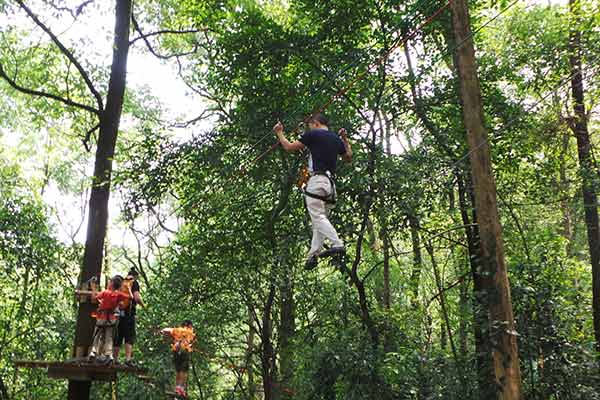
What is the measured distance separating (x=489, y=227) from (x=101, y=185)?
6371 millimetres

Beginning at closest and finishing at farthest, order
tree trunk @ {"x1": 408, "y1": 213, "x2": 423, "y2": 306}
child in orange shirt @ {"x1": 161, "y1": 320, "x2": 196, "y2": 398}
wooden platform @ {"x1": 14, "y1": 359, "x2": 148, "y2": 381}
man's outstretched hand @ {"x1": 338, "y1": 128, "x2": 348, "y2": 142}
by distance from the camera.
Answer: man's outstretched hand @ {"x1": 338, "y1": 128, "x2": 348, "y2": 142}
wooden platform @ {"x1": 14, "y1": 359, "x2": 148, "y2": 381}
tree trunk @ {"x1": 408, "y1": 213, "x2": 423, "y2": 306}
child in orange shirt @ {"x1": 161, "y1": 320, "x2": 196, "y2": 398}

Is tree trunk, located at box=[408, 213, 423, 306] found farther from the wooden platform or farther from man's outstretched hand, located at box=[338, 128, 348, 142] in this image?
the wooden platform

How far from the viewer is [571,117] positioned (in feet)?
33.0

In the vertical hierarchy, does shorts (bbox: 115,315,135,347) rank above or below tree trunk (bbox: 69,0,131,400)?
below

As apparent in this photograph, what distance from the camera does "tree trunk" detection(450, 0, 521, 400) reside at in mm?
5223

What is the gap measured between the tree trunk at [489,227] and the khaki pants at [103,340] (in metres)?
5.11

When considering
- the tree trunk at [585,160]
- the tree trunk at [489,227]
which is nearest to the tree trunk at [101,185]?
the tree trunk at [489,227]

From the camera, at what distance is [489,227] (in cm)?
549

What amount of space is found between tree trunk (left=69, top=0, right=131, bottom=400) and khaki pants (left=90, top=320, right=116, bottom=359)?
1.20 meters

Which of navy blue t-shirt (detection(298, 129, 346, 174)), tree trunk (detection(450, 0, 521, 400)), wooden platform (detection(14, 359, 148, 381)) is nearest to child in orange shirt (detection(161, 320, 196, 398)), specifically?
wooden platform (detection(14, 359, 148, 381))

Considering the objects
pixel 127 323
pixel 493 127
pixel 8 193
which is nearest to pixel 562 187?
pixel 493 127

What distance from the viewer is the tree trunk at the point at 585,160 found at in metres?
9.84

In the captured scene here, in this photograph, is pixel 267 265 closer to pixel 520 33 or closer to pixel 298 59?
pixel 298 59

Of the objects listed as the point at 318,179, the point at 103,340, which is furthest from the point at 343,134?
the point at 103,340
